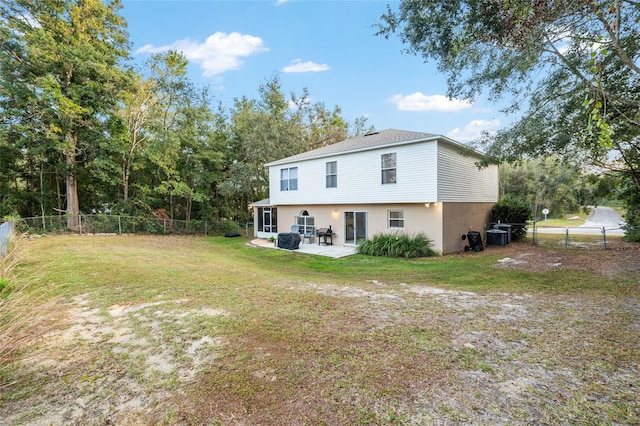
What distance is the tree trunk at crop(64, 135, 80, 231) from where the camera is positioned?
1614 centimetres

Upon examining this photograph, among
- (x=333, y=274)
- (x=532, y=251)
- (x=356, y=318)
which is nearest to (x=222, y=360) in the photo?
(x=356, y=318)

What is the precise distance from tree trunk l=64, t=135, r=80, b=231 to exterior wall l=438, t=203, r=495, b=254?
19094mm

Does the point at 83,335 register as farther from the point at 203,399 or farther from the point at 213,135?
the point at 213,135

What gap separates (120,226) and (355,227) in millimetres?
13883

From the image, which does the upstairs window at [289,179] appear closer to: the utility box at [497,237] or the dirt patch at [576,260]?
the utility box at [497,237]

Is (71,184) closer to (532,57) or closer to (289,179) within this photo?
(289,179)

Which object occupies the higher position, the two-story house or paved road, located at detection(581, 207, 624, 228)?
the two-story house

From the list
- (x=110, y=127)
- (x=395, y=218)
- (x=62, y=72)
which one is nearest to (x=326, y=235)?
(x=395, y=218)

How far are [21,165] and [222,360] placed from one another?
76.5 ft

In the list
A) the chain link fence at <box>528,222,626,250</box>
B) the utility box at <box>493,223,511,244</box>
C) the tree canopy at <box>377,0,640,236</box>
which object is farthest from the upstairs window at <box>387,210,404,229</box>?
the chain link fence at <box>528,222,626,250</box>

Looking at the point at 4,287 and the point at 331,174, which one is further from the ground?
the point at 331,174

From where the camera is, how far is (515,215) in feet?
45.6

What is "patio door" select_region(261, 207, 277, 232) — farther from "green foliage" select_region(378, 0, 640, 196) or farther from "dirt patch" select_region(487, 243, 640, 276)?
"green foliage" select_region(378, 0, 640, 196)

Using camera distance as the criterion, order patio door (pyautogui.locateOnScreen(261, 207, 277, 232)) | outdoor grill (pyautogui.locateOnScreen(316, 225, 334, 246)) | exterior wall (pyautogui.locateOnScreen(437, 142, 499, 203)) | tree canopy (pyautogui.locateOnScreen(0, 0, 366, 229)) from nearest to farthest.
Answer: exterior wall (pyautogui.locateOnScreen(437, 142, 499, 203))
outdoor grill (pyautogui.locateOnScreen(316, 225, 334, 246))
tree canopy (pyautogui.locateOnScreen(0, 0, 366, 229))
patio door (pyautogui.locateOnScreen(261, 207, 277, 232))
